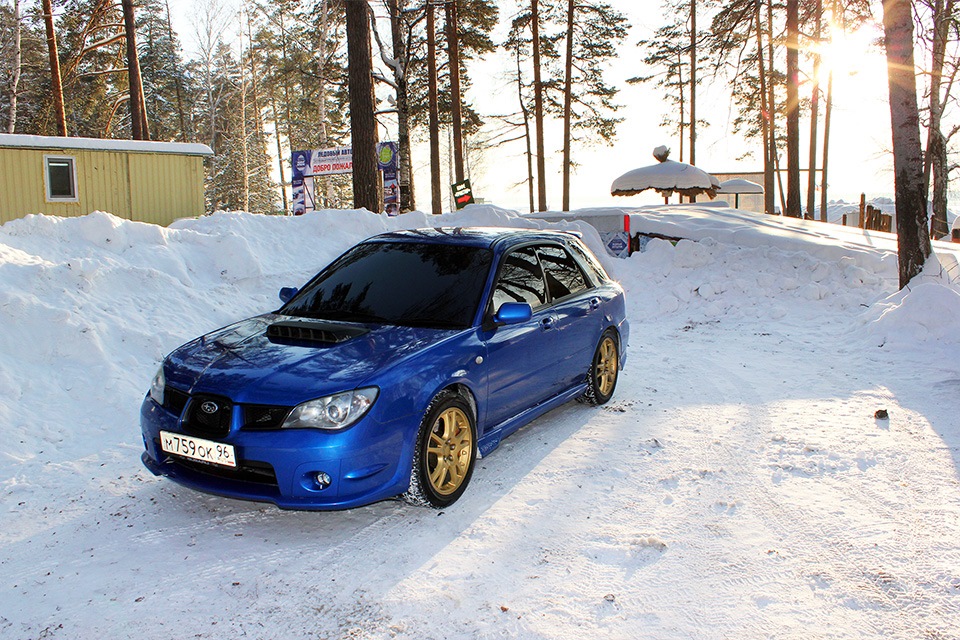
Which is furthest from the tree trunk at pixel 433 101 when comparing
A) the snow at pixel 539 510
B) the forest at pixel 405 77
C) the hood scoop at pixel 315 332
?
the hood scoop at pixel 315 332

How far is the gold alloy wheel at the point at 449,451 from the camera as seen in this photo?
4078 millimetres

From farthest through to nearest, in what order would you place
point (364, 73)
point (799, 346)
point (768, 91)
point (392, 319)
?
point (768, 91)
point (364, 73)
point (799, 346)
point (392, 319)

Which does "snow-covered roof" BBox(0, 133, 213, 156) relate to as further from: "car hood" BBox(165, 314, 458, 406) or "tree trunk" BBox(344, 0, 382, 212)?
"car hood" BBox(165, 314, 458, 406)

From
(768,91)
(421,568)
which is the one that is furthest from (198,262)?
(768,91)

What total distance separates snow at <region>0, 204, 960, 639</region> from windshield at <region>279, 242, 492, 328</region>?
3.71 feet

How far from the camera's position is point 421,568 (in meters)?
3.49

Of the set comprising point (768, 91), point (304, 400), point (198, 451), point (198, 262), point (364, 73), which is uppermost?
point (768, 91)

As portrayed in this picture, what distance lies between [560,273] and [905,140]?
670 centimetres

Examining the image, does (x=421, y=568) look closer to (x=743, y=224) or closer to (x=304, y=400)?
(x=304, y=400)

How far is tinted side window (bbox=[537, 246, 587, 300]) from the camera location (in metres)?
5.63

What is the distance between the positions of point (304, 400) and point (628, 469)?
2274 mm

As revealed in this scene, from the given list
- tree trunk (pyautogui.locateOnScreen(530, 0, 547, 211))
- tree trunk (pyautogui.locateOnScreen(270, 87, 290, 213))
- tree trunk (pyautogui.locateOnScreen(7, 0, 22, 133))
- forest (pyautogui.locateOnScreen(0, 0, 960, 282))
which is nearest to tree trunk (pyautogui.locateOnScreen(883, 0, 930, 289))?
forest (pyautogui.locateOnScreen(0, 0, 960, 282))

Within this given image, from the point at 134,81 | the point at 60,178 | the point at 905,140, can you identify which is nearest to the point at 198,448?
the point at 905,140

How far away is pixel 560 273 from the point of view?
19.1 ft
